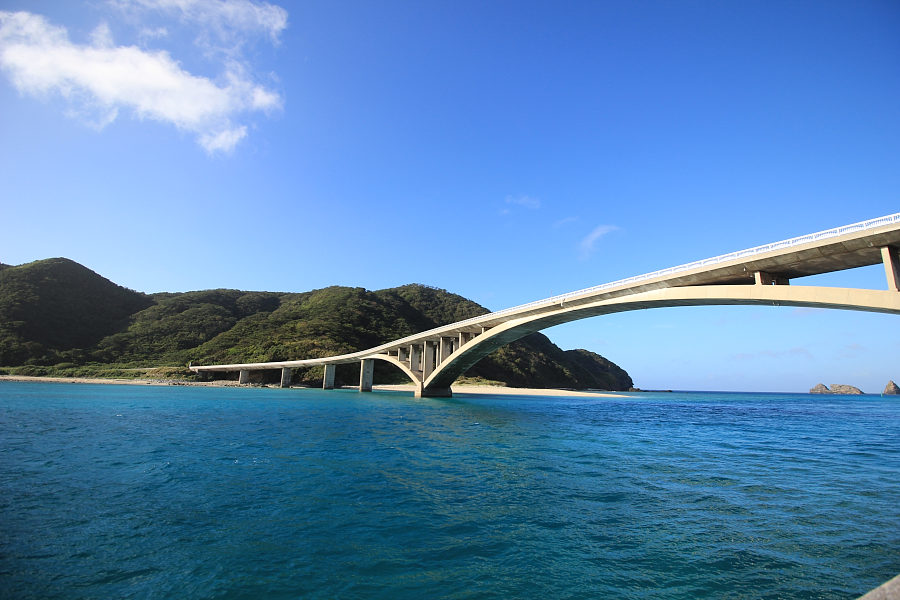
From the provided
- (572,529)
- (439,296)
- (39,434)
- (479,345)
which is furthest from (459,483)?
(439,296)

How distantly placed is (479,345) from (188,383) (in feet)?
176

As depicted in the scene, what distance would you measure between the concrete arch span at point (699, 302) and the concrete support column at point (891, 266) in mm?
609

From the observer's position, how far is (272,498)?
7934 mm

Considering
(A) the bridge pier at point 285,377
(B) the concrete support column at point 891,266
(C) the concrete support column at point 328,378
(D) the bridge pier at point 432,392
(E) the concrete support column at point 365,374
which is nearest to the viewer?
(B) the concrete support column at point 891,266

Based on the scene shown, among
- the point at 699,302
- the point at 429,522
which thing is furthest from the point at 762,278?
the point at 429,522

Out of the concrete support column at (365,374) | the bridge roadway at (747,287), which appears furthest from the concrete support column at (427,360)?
the concrete support column at (365,374)

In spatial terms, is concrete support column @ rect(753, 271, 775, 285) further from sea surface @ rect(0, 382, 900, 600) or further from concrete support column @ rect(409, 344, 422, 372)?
concrete support column @ rect(409, 344, 422, 372)

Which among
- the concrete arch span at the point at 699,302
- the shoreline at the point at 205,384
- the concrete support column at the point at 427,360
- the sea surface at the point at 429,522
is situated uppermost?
the concrete arch span at the point at 699,302

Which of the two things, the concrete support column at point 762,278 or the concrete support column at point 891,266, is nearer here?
the concrete support column at point 891,266

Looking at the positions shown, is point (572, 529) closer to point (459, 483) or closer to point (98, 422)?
point (459, 483)

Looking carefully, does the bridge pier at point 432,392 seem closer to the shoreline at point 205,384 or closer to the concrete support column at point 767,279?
the shoreline at point 205,384

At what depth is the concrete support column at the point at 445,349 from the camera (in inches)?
2023

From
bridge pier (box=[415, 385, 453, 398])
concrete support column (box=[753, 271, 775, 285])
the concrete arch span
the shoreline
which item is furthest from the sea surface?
the shoreline

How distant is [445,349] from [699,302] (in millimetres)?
32350
